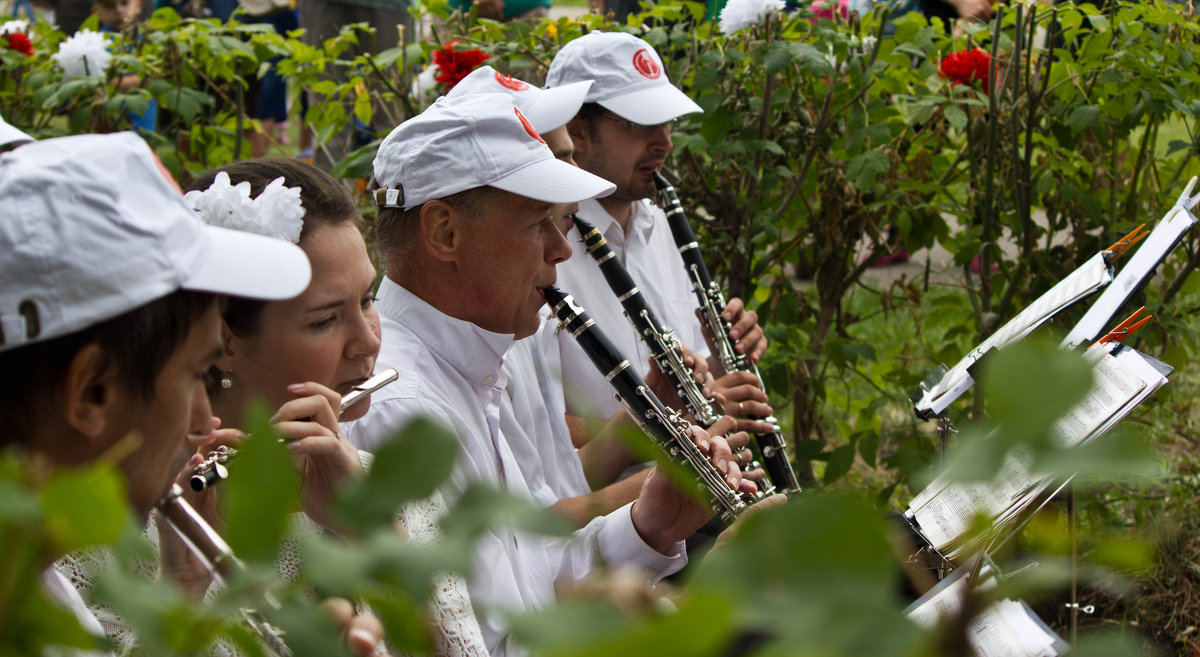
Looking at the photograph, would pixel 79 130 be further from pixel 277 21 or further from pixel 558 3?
pixel 558 3

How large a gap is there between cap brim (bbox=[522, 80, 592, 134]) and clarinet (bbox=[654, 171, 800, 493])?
0.52m

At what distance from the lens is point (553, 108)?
2.54 m

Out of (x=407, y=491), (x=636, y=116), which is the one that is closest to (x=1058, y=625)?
(x=636, y=116)

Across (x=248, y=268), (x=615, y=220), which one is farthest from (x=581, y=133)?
(x=248, y=268)

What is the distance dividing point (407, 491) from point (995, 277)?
3240mm

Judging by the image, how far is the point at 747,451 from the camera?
8.00 feet

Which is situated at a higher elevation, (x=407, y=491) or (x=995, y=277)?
(x=407, y=491)

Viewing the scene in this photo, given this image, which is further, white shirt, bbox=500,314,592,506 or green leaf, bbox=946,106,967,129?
green leaf, bbox=946,106,967,129

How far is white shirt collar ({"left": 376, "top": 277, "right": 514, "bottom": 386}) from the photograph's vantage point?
2.06m

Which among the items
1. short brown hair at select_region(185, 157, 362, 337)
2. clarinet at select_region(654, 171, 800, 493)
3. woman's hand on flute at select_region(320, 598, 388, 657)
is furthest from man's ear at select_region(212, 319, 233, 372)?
clarinet at select_region(654, 171, 800, 493)

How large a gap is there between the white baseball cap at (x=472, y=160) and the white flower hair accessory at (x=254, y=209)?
448 mm

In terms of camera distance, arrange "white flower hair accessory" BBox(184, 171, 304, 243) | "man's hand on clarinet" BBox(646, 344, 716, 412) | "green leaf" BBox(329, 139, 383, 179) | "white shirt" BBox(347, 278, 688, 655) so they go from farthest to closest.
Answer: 1. "green leaf" BBox(329, 139, 383, 179)
2. "man's hand on clarinet" BBox(646, 344, 716, 412)
3. "white shirt" BBox(347, 278, 688, 655)
4. "white flower hair accessory" BBox(184, 171, 304, 243)

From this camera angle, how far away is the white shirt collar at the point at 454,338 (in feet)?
6.75

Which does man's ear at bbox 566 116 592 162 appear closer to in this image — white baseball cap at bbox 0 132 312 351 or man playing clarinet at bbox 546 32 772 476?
man playing clarinet at bbox 546 32 772 476
